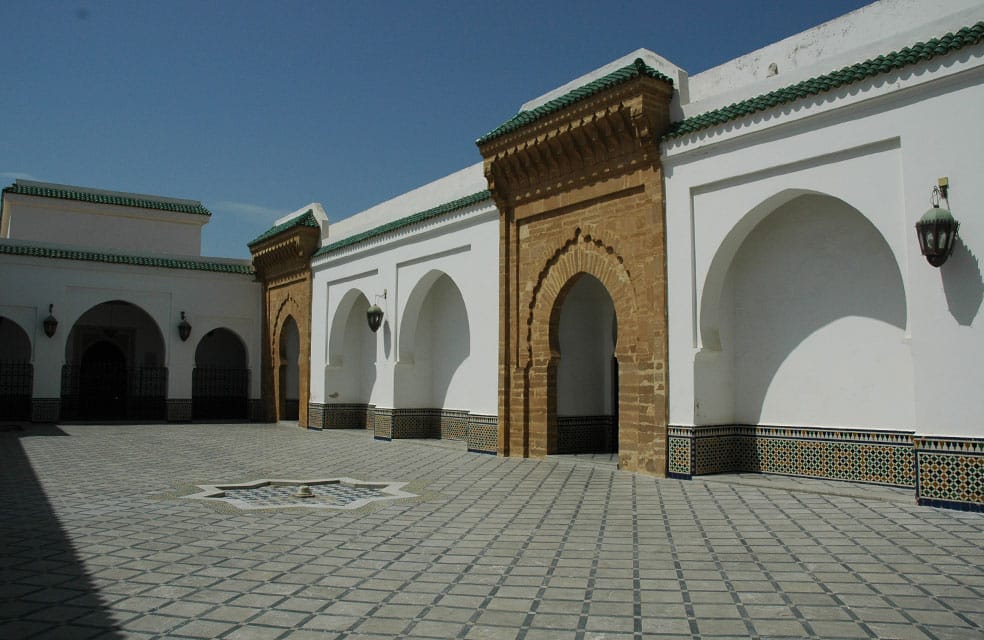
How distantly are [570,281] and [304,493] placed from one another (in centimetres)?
350

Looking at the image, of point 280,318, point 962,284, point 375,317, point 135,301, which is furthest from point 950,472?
point 135,301

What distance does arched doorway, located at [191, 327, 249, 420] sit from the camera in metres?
14.9

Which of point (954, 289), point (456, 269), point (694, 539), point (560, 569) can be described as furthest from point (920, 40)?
point (456, 269)

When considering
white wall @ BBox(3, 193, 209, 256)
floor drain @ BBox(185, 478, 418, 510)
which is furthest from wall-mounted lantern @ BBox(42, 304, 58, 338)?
floor drain @ BBox(185, 478, 418, 510)

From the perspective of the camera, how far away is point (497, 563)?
3713mm

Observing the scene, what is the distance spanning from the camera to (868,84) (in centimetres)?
535

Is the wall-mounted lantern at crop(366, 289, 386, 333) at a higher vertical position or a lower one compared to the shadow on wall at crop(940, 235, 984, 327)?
higher

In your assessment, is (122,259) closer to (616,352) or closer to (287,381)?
(287,381)

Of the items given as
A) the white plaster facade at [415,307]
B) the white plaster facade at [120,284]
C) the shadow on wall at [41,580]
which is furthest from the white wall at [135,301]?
the shadow on wall at [41,580]

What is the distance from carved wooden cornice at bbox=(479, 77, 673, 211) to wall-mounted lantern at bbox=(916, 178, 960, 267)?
2510 mm

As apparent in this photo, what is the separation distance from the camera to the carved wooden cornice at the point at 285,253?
13078 mm

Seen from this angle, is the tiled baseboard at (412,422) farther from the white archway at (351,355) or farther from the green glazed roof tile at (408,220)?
the green glazed roof tile at (408,220)

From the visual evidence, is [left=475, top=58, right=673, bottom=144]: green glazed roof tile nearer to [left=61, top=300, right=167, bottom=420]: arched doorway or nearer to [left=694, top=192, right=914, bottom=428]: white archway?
[left=694, top=192, right=914, bottom=428]: white archway

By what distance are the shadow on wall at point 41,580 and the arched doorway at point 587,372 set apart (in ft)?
16.4
